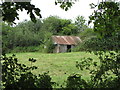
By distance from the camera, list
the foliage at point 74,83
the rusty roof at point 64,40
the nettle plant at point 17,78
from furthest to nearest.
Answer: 1. the rusty roof at point 64,40
2. the foliage at point 74,83
3. the nettle plant at point 17,78

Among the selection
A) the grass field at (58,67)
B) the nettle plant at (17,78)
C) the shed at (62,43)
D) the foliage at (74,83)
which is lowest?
the grass field at (58,67)

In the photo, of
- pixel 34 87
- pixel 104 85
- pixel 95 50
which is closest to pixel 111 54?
pixel 95 50

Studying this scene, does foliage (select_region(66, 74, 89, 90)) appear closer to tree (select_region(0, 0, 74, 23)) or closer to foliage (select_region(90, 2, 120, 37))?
foliage (select_region(90, 2, 120, 37))

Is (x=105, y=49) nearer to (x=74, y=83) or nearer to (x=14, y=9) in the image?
(x=74, y=83)

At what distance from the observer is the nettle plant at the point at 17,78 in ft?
5.57

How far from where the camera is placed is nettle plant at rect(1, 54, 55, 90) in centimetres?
170

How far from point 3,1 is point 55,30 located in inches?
645

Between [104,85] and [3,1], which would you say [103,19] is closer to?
[104,85]

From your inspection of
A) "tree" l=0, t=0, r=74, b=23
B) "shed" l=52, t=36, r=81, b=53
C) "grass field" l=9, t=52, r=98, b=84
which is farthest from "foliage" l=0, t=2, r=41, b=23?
"shed" l=52, t=36, r=81, b=53

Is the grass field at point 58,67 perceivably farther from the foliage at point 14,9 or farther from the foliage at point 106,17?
the foliage at point 14,9

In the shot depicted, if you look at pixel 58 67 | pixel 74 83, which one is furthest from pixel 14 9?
pixel 58 67

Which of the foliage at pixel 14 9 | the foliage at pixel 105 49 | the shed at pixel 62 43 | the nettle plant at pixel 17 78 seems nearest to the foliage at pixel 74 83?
the foliage at pixel 105 49

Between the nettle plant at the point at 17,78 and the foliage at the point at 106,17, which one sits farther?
the foliage at the point at 106,17

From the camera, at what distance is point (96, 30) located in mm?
2117
